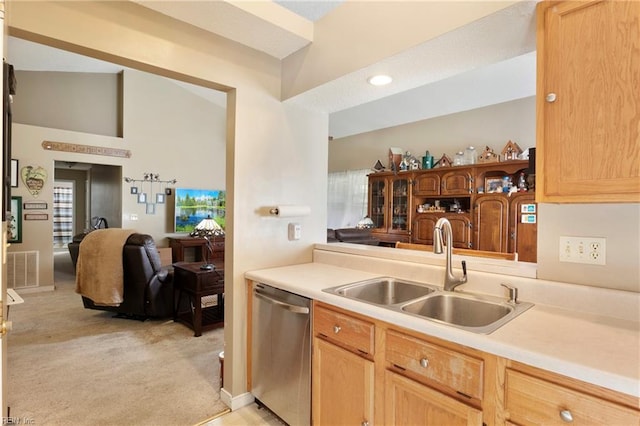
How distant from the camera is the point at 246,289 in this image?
7.28ft

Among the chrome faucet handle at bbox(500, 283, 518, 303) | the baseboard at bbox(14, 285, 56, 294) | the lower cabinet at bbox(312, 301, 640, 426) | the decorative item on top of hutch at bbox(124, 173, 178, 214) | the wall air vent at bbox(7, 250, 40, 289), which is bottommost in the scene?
the baseboard at bbox(14, 285, 56, 294)

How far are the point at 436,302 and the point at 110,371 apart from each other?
8.50 ft

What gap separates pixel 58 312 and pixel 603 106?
18.0ft

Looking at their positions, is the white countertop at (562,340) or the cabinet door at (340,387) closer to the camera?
the white countertop at (562,340)

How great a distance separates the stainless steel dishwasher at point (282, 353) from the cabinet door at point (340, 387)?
0.07 meters

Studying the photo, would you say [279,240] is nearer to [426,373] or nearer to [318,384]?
[318,384]

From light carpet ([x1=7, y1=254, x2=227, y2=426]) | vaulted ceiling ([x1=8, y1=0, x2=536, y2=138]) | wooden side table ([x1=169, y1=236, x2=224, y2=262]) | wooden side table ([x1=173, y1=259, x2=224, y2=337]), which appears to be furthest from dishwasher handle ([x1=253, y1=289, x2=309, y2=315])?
wooden side table ([x1=169, y1=236, x2=224, y2=262])

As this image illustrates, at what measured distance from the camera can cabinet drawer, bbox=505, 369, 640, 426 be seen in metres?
0.91

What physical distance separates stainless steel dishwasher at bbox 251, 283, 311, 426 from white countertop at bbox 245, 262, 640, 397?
0.32 meters

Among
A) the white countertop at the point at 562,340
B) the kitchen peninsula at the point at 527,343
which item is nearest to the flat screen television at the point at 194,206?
the kitchen peninsula at the point at 527,343

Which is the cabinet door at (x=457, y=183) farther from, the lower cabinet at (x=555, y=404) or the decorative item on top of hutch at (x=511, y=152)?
the lower cabinet at (x=555, y=404)

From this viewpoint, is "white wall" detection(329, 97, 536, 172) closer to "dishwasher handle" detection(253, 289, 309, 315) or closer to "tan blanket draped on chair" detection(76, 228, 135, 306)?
"dishwasher handle" detection(253, 289, 309, 315)

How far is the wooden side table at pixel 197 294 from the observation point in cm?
336

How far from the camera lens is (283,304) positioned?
1.88 m
